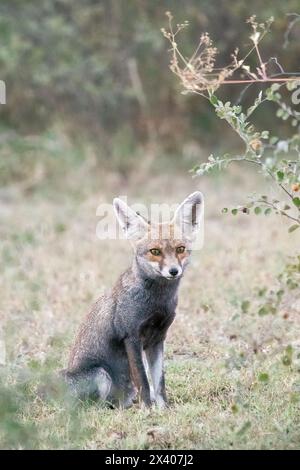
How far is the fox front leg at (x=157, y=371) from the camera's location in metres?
5.70

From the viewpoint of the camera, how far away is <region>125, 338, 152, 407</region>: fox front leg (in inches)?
219

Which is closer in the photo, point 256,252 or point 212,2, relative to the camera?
point 256,252

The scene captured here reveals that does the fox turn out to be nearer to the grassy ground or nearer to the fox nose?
the fox nose

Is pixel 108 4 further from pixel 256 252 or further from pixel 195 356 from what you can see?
pixel 195 356

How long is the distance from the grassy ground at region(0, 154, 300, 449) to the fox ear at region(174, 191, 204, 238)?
688 mm

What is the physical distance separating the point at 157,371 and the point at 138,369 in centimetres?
23

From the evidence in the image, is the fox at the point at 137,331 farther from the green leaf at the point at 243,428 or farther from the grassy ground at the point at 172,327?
the green leaf at the point at 243,428

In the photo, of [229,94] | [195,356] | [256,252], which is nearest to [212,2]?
[229,94]

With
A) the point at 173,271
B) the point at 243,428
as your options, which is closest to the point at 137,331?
the point at 173,271

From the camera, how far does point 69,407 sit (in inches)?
201

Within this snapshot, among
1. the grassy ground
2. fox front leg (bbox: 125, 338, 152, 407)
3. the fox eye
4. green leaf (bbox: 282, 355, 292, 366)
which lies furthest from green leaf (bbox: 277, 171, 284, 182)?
fox front leg (bbox: 125, 338, 152, 407)

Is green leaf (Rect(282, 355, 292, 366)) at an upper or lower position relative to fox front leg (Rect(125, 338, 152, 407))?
upper
